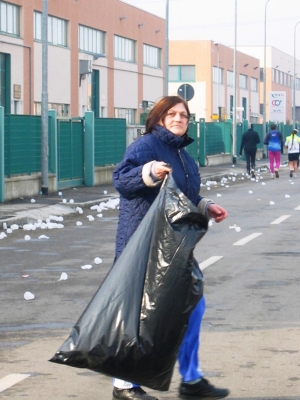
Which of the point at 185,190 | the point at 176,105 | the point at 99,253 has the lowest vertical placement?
the point at 99,253

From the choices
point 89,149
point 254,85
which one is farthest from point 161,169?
point 254,85

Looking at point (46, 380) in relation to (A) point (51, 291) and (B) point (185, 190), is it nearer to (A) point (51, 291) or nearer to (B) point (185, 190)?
(B) point (185, 190)

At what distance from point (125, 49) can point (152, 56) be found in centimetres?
506

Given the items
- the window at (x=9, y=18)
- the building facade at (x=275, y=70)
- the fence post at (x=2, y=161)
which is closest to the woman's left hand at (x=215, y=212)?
the fence post at (x=2, y=161)

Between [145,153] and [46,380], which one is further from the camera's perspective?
[46,380]

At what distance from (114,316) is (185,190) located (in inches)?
40.1

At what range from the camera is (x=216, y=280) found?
9797 mm

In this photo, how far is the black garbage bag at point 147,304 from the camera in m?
4.56

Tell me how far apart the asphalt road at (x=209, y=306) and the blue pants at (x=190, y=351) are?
0.71 feet

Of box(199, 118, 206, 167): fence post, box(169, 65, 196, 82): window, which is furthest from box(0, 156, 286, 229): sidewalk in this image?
box(169, 65, 196, 82): window

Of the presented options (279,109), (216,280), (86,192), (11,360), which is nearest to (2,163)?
(86,192)

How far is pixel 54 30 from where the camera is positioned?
132 ft

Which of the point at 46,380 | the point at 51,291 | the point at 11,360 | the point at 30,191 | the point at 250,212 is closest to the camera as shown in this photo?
the point at 46,380

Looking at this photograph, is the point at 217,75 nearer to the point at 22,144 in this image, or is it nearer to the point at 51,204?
the point at 22,144
